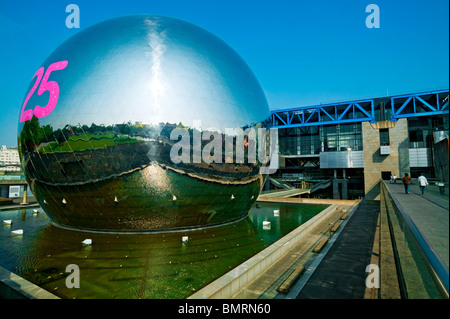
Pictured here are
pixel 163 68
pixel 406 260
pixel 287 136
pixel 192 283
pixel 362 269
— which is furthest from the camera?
pixel 287 136

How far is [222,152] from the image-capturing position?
32.1 ft

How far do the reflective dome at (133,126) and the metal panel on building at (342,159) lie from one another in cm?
4290

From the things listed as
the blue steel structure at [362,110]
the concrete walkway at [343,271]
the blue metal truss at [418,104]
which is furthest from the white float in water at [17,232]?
the blue metal truss at [418,104]

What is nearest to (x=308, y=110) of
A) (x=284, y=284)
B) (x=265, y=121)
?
(x=265, y=121)

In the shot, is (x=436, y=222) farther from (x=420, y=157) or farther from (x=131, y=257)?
(x=420, y=157)

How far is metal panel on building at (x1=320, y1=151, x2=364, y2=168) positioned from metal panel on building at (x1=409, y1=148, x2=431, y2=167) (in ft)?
24.4

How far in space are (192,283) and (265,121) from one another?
27.4ft

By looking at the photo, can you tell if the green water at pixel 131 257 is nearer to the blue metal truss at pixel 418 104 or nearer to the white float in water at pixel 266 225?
the white float in water at pixel 266 225

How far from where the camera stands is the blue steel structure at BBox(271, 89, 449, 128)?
46.1m

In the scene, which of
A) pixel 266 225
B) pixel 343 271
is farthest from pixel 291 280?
pixel 266 225

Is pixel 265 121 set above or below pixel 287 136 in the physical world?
below

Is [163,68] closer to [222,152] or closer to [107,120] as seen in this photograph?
[107,120]

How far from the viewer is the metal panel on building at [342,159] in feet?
154

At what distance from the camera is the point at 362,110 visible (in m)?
50.2
